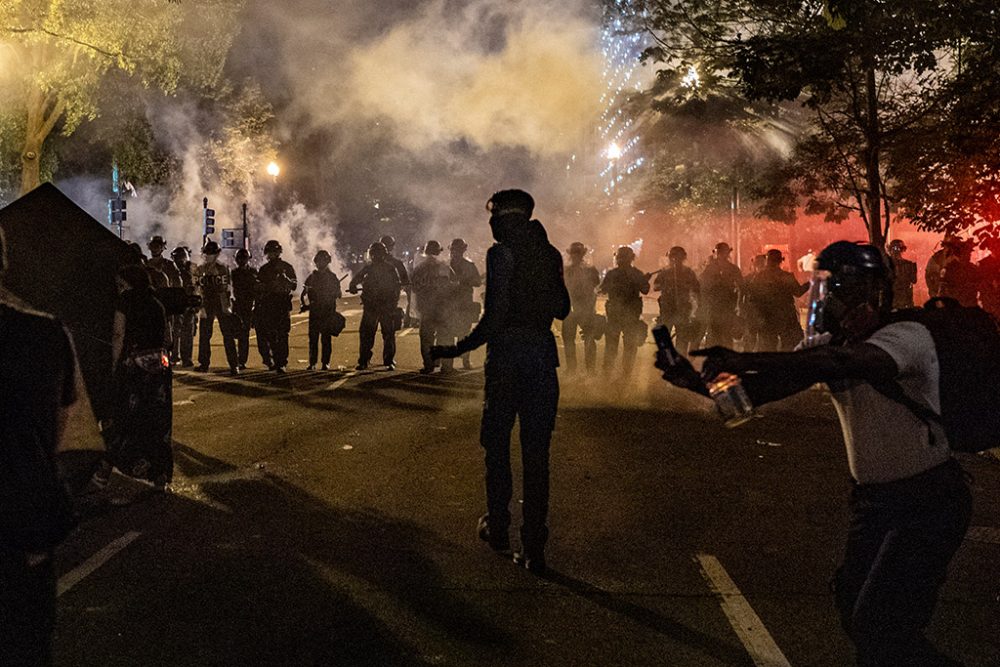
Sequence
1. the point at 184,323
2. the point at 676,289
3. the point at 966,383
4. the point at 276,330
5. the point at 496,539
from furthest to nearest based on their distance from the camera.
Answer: the point at 184,323, the point at 276,330, the point at 676,289, the point at 496,539, the point at 966,383

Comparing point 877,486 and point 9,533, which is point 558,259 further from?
point 9,533

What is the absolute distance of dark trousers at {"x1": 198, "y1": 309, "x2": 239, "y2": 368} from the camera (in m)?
13.9

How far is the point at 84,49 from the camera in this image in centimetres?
2209

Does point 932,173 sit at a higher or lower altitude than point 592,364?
higher

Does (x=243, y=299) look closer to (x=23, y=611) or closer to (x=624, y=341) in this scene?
(x=624, y=341)

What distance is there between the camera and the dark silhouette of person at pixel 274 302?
45.4 feet

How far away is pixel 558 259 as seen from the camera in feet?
16.9

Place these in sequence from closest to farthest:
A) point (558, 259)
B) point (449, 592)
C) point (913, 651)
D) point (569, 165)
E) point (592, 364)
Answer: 1. point (913, 651)
2. point (449, 592)
3. point (558, 259)
4. point (592, 364)
5. point (569, 165)

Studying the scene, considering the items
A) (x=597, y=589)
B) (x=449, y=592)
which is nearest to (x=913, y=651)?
(x=597, y=589)

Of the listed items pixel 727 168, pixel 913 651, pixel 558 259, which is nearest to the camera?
pixel 913 651

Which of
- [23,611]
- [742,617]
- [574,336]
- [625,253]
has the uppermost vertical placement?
[625,253]

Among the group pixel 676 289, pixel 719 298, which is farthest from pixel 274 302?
pixel 719 298

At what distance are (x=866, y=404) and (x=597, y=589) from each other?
207 cm

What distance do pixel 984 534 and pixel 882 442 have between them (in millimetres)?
3446
